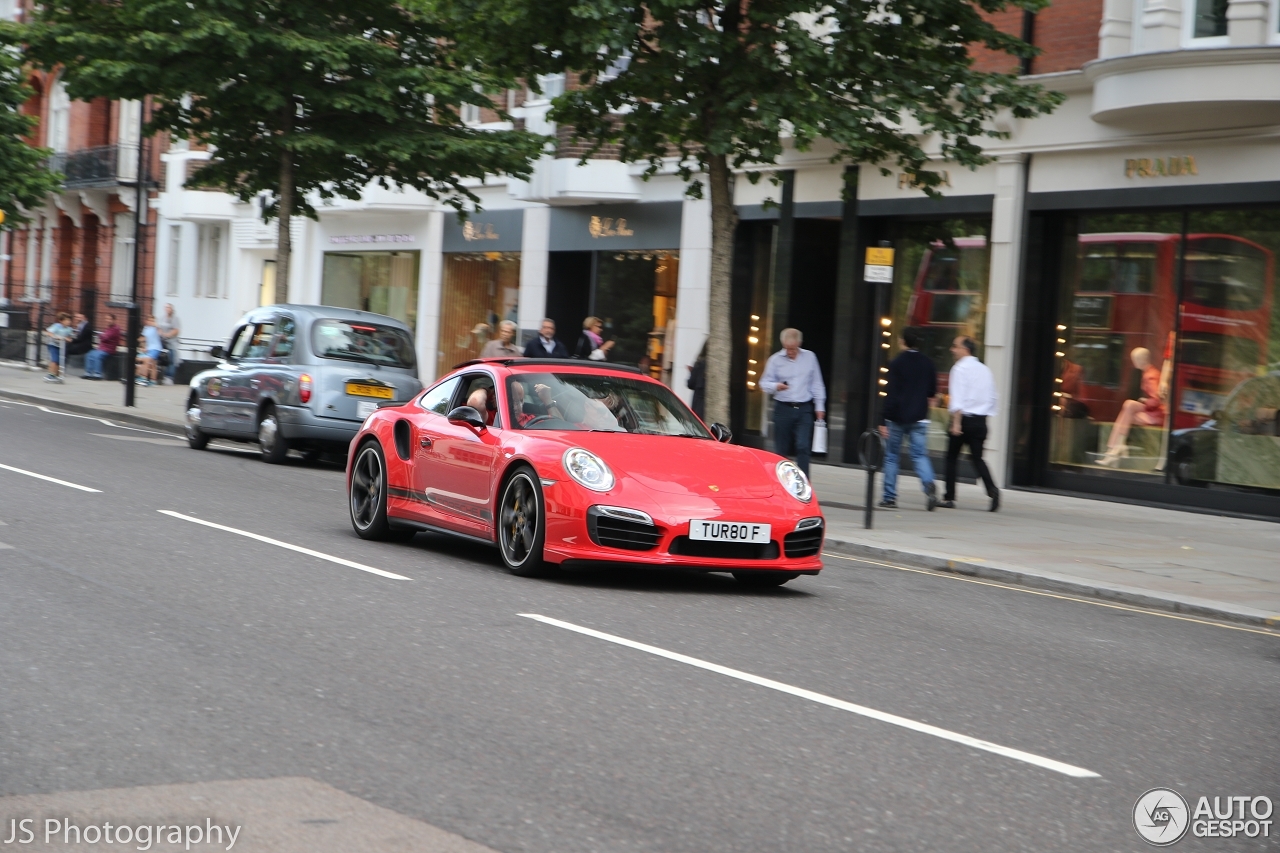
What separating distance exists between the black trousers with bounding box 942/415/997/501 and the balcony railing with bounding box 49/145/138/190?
33.7 m

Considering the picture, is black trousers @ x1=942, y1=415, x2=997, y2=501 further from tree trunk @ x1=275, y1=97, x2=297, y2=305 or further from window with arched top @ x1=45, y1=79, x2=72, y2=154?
window with arched top @ x1=45, y1=79, x2=72, y2=154

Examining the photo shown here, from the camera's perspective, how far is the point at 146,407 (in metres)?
28.6

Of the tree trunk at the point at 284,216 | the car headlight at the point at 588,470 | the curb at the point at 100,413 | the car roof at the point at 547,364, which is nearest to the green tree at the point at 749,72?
the car roof at the point at 547,364

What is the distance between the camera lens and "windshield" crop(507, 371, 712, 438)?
10.4 meters

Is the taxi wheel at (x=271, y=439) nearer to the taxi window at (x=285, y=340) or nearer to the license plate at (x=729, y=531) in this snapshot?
the taxi window at (x=285, y=340)

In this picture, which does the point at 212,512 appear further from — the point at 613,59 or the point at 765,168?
the point at 765,168

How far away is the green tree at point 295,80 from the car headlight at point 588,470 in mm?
14147

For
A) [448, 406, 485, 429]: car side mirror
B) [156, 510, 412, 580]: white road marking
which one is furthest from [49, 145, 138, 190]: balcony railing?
[448, 406, 485, 429]: car side mirror

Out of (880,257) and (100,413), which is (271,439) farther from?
(100,413)

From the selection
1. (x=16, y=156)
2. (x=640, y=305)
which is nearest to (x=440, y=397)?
(x=640, y=305)

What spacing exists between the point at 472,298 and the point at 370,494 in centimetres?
2085

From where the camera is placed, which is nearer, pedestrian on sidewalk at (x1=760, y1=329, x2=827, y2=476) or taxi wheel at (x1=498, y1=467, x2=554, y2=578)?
taxi wheel at (x1=498, y1=467, x2=554, y2=578)

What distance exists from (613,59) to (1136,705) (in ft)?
34.5

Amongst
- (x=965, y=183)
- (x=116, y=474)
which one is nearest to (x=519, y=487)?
(x=116, y=474)
